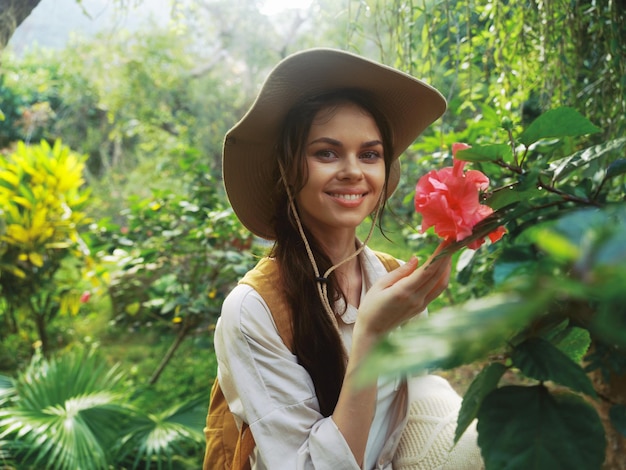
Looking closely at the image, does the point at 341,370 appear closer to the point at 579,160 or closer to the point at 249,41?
the point at 579,160

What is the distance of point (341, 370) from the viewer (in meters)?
1.00

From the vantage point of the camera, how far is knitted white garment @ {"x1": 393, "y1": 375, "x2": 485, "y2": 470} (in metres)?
0.99

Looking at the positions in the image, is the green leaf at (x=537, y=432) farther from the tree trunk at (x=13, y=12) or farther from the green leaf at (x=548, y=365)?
the tree trunk at (x=13, y=12)

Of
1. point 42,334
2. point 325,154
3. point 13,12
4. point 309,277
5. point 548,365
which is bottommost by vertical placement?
point 42,334

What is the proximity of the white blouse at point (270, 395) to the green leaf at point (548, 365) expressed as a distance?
511 mm

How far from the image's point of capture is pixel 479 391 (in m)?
0.38

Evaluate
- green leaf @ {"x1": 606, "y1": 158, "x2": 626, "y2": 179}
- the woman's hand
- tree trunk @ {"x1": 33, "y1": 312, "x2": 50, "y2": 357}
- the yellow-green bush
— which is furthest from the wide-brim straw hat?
tree trunk @ {"x1": 33, "y1": 312, "x2": 50, "y2": 357}

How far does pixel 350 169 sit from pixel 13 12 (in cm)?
98

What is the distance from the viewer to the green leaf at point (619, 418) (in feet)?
1.30

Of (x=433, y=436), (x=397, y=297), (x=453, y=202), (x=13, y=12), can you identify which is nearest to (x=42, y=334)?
(x=13, y=12)

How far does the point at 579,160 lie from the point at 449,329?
1.68 feet

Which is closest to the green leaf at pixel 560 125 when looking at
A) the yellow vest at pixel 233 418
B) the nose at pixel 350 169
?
the nose at pixel 350 169

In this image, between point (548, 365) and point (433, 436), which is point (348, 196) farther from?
point (548, 365)

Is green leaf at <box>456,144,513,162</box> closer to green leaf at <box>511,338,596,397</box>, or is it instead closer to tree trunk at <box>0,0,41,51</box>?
green leaf at <box>511,338,596,397</box>
